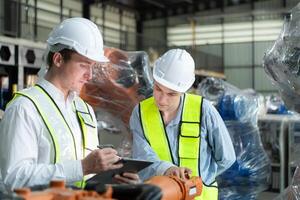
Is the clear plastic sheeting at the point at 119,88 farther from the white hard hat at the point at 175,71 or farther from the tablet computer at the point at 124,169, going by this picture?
the tablet computer at the point at 124,169

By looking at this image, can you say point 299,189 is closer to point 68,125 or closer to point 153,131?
point 153,131

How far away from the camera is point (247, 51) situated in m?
19.2

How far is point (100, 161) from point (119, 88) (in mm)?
1946

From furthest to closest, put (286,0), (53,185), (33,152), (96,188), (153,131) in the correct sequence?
(286,0) → (153,131) → (33,152) → (96,188) → (53,185)

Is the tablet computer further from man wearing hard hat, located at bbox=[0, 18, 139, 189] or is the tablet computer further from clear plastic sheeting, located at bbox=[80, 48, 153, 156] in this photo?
clear plastic sheeting, located at bbox=[80, 48, 153, 156]

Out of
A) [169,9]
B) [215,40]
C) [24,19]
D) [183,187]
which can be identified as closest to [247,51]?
[215,40]

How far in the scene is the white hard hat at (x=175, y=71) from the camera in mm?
2475

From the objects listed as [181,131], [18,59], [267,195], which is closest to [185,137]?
[181,131]

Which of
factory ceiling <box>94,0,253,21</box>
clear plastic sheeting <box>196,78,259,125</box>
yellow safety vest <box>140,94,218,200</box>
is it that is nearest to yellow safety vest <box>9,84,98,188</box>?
yellow safety vest <box>140,94,218,200</box>

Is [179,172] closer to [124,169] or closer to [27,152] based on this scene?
[124,169]

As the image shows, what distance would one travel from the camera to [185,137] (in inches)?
93.9

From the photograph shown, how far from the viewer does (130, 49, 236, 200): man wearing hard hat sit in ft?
7.77

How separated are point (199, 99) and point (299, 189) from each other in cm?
81

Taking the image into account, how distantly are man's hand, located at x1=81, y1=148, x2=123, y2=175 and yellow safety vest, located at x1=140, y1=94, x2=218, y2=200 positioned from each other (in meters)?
0.77
